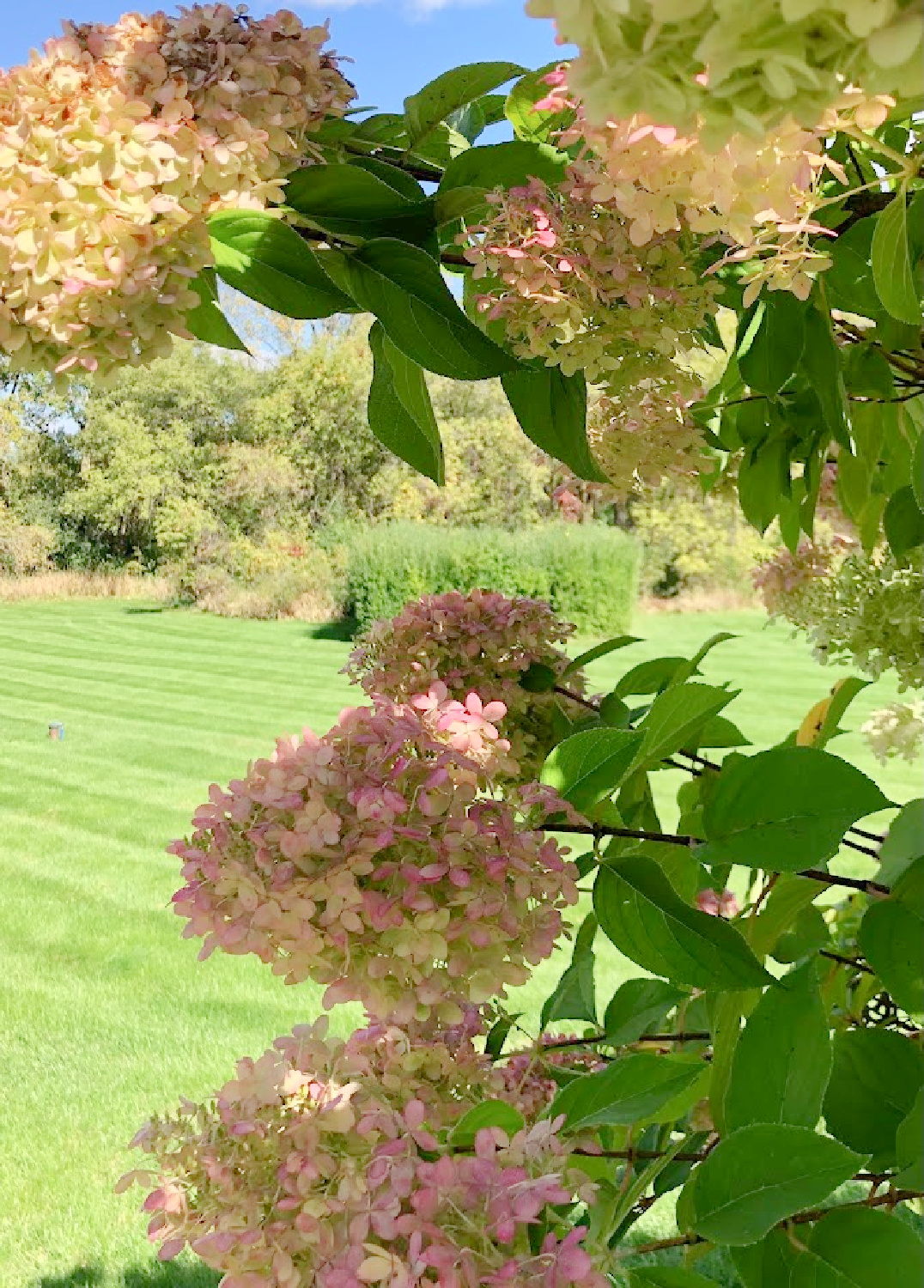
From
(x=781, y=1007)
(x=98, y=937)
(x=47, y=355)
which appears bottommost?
(x=98, y=937)

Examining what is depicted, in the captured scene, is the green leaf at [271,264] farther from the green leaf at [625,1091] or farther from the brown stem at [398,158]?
the green leaf at [625,1091]

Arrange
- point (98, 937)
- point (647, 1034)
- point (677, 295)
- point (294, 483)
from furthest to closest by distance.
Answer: point (294, 483) → point (98, 937) → point (647, 1034) → point (677, 295)

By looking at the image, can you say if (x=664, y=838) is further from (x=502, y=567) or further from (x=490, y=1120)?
(x=502, y=567)

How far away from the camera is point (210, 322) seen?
0.46 m

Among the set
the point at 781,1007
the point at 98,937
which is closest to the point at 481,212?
the point at 781,1007

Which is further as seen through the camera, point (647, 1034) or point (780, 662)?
point (780, 662)

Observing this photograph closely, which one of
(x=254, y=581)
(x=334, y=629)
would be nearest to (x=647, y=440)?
(x=334, y=629)

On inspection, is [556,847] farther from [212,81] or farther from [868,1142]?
[212,81]

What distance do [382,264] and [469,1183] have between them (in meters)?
0.30

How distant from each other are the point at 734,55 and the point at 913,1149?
0.35 meters

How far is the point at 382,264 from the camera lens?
1.38ft

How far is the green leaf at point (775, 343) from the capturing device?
51 cm

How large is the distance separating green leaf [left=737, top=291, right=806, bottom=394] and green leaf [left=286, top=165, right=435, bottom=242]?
0.16m

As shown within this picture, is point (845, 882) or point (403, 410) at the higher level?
A: point (403, 410)
